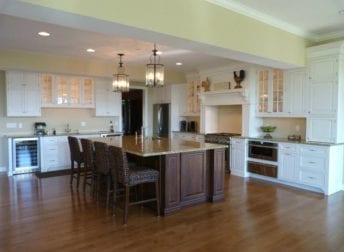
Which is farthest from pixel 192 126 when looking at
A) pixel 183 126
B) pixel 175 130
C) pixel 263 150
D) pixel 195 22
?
pixel 195 22

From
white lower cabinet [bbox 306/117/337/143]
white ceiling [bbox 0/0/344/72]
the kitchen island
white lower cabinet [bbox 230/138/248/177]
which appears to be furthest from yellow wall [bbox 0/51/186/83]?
white lower cabinet [bbox 306/117/337/143]

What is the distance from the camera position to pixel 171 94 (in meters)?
8.23

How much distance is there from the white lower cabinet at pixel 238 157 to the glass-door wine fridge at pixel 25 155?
463 cm

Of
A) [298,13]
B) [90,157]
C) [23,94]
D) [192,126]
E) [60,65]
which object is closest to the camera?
[298,13]

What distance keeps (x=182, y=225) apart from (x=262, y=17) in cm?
317

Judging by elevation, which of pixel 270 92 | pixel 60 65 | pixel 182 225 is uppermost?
pixel 60 65

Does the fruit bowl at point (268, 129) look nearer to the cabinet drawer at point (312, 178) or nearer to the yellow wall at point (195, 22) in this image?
the cabinet drawer at point (312, 178)

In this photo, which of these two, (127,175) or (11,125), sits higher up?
(11,125)

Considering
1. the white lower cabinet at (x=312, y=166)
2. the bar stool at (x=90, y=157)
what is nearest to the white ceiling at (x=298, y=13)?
the white lower cabinet at (x=312, y=166)

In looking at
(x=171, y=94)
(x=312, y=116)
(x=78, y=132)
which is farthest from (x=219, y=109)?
(x=78, y=132)

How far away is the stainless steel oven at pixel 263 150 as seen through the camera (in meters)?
5.58

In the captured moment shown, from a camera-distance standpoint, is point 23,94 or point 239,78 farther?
point 23,94

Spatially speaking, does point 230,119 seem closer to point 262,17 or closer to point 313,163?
point 313,163

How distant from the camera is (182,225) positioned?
11.5ft
